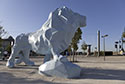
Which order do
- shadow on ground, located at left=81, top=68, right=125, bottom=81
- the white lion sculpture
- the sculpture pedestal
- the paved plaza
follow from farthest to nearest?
the white lion sculpture < shadow on ground, located at left=81, top=68, right=125, bottom=81 < the sculpture pedestal < the paved plaza

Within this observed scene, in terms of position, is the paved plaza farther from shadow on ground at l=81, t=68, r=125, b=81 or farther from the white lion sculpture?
the white lion sculpture

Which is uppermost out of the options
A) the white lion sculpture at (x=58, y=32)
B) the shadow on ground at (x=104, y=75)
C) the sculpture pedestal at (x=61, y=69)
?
the white lion sculpture at (x=58, y=32)

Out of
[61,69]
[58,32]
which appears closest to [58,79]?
[61,69]

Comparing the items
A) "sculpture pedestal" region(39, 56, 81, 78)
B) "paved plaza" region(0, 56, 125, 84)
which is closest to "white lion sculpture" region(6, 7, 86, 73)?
"sculpture pedestal" region(39, 56, 81, 78)

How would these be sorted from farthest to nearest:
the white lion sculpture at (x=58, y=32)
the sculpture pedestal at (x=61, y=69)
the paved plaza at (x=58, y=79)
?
the white lion sculpture at (x=58, y=32) < the sculpture pedestal at (x=61, y=69) < the paved plaza at (x=58, y=79)

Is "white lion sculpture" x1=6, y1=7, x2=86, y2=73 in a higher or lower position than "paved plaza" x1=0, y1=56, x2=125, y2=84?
higher

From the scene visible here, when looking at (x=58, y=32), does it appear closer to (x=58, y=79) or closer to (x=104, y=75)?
(x=58, y=79)

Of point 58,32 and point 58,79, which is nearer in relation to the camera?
point 58,79

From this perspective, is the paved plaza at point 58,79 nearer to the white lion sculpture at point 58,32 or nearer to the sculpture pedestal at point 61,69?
the sculpture pedestal at point 61,69

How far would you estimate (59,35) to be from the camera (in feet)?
21.3

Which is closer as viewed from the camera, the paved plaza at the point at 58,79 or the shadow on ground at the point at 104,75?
the paved plaza at the point at 58,79

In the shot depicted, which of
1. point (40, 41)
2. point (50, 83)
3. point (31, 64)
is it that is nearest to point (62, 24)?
point (40, 41)

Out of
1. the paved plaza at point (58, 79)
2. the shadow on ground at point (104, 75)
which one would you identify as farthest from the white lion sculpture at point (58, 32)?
the shadow on ground at point (104, 75)

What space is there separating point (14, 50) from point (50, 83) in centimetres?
456
